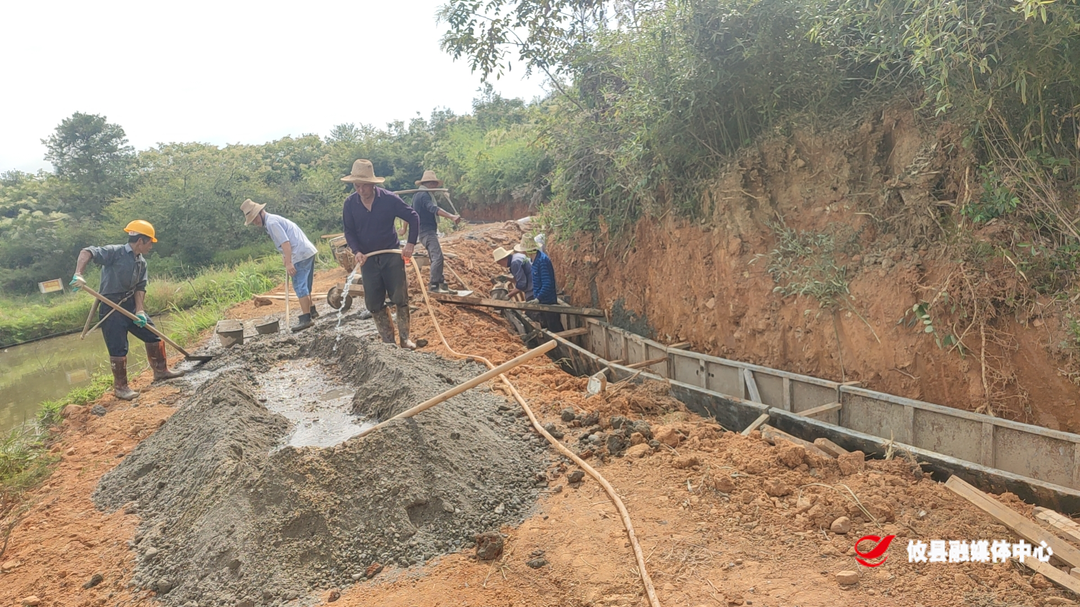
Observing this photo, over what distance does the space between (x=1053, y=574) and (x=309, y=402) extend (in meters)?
5.86

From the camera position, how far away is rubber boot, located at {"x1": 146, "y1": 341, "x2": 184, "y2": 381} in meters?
7.51

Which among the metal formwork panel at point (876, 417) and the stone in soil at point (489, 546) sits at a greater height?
the stone in soil at point (489, 546)

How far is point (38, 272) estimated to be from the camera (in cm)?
2352

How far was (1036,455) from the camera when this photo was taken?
4137 mm

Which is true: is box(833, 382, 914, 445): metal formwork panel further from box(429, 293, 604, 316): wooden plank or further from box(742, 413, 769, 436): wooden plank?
box(429, 293, 604, 316): wooden plank

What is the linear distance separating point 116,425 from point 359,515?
4.27 metres

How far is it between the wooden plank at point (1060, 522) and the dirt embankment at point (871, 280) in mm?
1216

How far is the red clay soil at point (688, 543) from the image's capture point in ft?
9.81

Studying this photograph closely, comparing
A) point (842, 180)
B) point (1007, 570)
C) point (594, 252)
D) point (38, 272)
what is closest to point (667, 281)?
point (594, 252)

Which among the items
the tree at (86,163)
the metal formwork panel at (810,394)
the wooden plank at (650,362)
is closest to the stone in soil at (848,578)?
the metal formwork panel at (810,394)

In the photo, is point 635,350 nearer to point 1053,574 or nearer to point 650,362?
point 650,362

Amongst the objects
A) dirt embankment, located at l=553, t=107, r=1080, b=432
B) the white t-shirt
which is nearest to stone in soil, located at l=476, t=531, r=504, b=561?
dirt embankment, located at l=553, t=107, r=1080, b=432

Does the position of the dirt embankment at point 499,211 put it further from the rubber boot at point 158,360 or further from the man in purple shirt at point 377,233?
the rubber boot at point 158,360

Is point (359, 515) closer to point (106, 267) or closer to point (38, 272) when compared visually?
point (106, 267)
